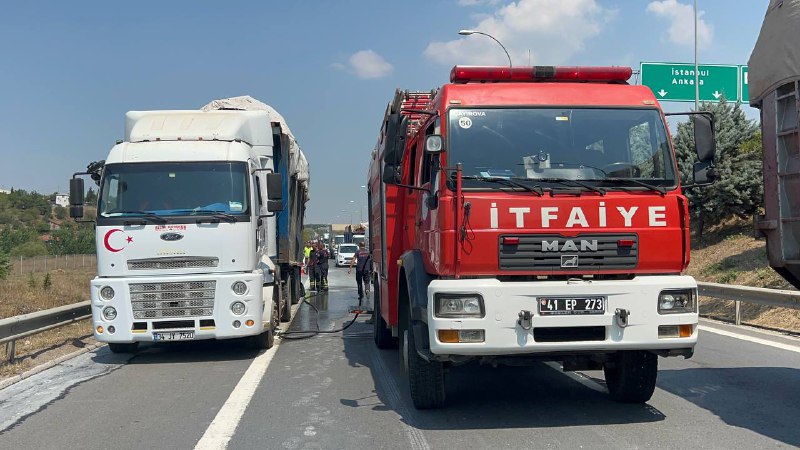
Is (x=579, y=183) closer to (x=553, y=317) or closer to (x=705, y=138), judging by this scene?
Answer: (x=553, y=317)

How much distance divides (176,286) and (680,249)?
641 centimetres

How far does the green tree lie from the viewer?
66.6 ft

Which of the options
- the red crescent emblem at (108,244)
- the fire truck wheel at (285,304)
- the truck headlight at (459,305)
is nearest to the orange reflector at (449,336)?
the truck headlight at (459,305)

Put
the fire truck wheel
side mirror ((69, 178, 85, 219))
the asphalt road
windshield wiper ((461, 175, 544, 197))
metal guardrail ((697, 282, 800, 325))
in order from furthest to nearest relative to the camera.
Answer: the fire truck wheel → metal guardrail ((697, 282, 800, 325)) → side mirror ((69, 178, 85, 219)) → windshield wiper ((461, 175, 544, 197)) → the asphalt road

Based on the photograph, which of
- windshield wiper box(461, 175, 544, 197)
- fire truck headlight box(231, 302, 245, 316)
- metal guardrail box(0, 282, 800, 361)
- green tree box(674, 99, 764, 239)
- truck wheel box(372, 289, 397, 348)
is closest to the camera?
windshield wiper box(461, 175, 544, 197)

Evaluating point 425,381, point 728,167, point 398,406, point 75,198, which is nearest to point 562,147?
point 425,381

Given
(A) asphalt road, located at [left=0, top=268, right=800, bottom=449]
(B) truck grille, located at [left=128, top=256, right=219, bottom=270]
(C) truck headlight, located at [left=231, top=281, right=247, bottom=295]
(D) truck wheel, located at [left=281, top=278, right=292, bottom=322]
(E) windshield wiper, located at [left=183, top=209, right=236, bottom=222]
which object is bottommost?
(A) asphalt road, located at [left=0, top=268, right=800, bottom=449]

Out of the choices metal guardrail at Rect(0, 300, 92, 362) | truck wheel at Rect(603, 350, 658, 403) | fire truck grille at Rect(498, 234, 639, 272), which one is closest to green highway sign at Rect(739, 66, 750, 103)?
truck wheel at Rect(603, 350, 658, 403)

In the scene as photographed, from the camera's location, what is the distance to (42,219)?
8100 cm

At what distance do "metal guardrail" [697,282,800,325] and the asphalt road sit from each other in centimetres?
116

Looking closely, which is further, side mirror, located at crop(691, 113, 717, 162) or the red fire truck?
side mirror, located at crop(691, 113, 717, 162)

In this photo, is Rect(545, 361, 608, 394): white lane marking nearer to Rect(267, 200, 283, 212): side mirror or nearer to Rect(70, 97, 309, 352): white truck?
Answer: Rect(70, 97, 309, 352): white truck

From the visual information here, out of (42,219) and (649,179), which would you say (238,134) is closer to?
(649,179)

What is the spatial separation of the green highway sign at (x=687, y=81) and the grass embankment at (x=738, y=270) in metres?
4.18
